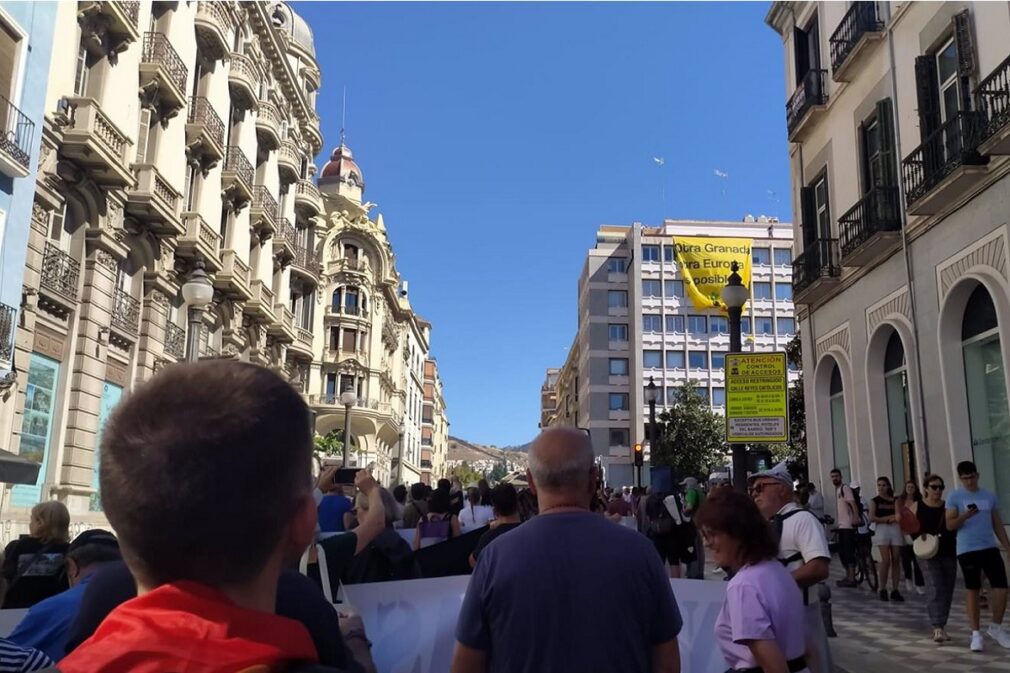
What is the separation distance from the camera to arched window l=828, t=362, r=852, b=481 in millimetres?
19641

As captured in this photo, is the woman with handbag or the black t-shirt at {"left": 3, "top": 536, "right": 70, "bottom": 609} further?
the woman with handbag

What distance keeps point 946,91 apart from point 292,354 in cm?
2959

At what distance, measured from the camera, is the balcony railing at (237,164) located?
2782cm

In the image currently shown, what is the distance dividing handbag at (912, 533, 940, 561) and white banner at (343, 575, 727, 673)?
5351 mm

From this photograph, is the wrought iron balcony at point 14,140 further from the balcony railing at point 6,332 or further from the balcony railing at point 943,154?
the balcony railing at point 943,154

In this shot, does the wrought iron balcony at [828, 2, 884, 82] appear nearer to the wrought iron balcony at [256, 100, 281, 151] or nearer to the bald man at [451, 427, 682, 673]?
the bald man at [451, 427, 682, 673]

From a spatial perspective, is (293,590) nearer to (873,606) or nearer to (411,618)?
(411,618)

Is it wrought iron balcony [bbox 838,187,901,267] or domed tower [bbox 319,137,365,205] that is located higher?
domed tower [bbox 319,137,365,205]

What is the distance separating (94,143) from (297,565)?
16447mm

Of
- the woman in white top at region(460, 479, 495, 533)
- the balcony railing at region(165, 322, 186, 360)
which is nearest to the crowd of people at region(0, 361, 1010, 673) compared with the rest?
the woman in white top at region(460, 479, 495, 533)

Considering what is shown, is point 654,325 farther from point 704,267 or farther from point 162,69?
point 162,69

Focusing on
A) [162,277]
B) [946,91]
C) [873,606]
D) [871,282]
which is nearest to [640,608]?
[873,606]

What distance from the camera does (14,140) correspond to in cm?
1504

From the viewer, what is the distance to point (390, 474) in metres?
65.2
